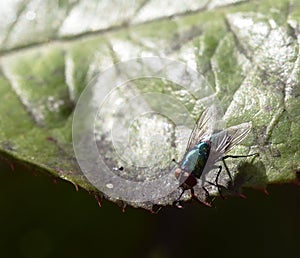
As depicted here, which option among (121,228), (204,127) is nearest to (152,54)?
(204,127)

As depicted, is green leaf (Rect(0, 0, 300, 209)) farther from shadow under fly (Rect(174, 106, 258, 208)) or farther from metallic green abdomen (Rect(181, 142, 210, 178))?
metallic green abdomen (Rect(181, 142, 210, 178))

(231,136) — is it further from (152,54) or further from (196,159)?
(152,54)

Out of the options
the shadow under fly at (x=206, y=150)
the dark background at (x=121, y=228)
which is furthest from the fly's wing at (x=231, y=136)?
the dark background at (x=121, y=228)

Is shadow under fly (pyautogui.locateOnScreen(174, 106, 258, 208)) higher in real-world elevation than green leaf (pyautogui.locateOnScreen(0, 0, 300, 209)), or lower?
lower

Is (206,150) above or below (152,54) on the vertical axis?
below

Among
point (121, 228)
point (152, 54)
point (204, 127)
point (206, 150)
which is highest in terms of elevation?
point (152, 54)

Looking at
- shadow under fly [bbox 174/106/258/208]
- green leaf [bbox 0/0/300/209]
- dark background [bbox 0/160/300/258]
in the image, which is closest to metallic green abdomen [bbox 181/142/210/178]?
shadow under fly [bbox 174/106/258/208]

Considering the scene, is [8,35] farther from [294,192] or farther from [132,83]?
[294,192]
